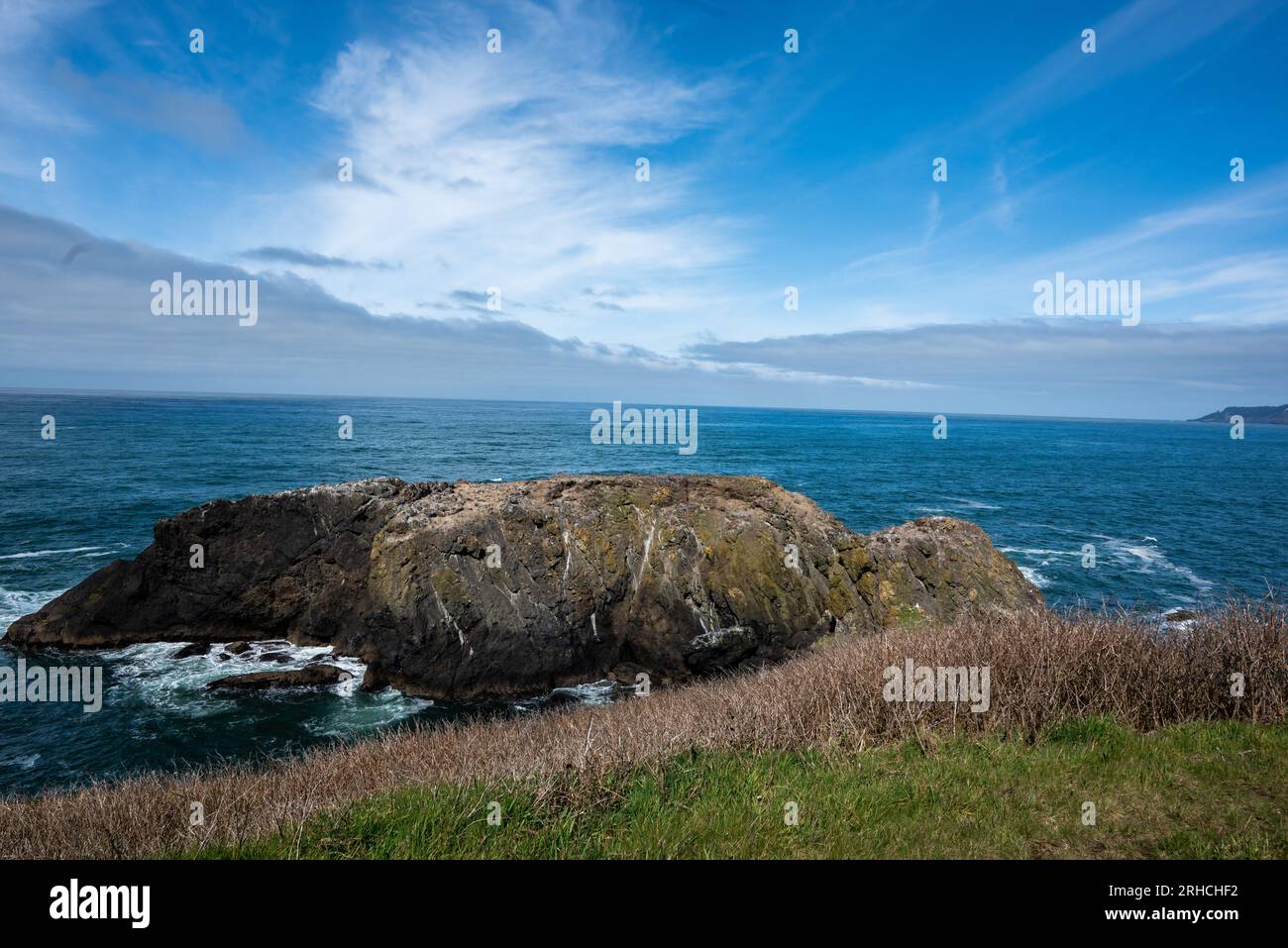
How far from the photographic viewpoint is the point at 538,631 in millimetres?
23031

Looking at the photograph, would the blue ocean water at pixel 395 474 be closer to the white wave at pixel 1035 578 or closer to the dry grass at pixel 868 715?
the white wave at pixel 1035 578

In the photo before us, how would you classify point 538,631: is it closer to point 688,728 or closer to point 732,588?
point 732,588

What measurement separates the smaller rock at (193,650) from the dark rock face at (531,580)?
809 millimetres

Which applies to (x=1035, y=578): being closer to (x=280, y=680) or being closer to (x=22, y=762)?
(x=280, y=680)

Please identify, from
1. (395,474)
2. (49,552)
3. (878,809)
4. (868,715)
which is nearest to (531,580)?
(868,715)

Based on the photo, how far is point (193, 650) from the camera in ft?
83.3

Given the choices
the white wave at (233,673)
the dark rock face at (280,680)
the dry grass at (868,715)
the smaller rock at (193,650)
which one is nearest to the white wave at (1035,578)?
the dry grass at (868,715)

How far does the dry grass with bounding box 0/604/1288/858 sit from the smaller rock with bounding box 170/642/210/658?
16161 mm

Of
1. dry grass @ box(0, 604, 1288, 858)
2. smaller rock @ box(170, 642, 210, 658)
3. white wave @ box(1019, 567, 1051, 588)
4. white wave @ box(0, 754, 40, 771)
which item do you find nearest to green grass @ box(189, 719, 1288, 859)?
dry grass @ box(0, 604, 1288, 858)

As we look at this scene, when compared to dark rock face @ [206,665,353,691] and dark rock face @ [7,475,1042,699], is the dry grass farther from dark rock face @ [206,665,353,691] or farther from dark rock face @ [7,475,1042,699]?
dark rock face @ [206,665,353,691]
